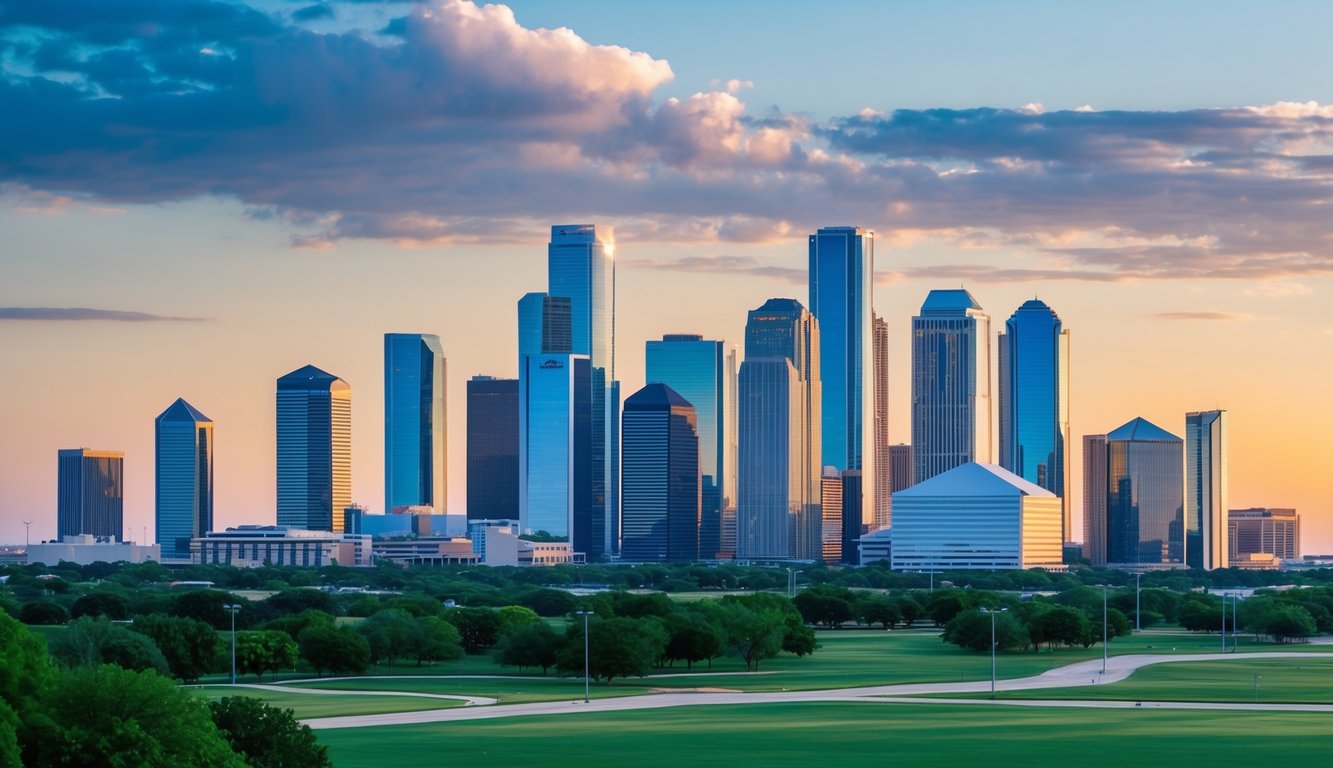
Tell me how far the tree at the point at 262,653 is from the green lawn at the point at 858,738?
123 feet

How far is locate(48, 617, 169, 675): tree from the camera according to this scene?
117 metres

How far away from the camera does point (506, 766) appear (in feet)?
255

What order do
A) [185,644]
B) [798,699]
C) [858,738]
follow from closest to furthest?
[858,738], [798,699], [185,644]

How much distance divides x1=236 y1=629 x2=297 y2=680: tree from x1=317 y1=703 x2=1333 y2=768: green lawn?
3738 cm

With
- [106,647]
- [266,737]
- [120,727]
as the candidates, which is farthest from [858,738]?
[106,647]

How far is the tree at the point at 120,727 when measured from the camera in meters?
56.2

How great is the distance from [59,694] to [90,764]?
255 cm

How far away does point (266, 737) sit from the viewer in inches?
2537

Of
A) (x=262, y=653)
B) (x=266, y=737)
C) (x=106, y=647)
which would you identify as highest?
(x=266, y=737)

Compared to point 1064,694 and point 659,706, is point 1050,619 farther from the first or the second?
point 659,706

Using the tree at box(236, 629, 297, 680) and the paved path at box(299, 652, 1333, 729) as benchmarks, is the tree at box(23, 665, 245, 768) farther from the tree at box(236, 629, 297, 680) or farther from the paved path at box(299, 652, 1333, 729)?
the tree at box(236, 629, 297, 680)

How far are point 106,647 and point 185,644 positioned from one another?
11284 mm

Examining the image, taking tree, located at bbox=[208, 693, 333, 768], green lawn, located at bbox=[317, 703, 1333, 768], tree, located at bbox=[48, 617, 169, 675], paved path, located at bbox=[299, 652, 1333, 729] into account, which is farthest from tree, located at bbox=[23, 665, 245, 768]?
tree, located at bbox=[48, 617, 169, 675]

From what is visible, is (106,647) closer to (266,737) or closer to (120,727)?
(266,737)
